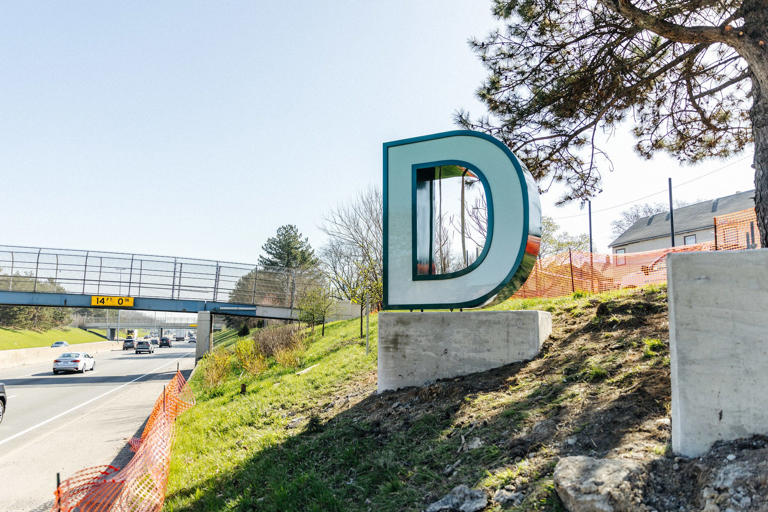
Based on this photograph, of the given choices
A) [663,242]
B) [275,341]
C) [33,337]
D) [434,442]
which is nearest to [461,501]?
[434,442]

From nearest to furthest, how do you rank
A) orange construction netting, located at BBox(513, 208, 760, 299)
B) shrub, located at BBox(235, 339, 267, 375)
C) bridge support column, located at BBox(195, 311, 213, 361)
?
shrub, located at BBox(235, 339, 267, 375)
orange construction netting, located at BBox(513, 208, 760, 299)
bridge support column, located at BBox(195, 311, 213, 361)

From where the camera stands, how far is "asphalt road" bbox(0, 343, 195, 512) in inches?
273

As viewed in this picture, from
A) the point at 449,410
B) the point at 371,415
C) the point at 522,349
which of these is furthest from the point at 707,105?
the point at 371,415

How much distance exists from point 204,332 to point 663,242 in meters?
36.6

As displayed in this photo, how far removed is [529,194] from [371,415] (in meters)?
3.52

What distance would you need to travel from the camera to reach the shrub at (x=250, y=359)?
15.0 meters

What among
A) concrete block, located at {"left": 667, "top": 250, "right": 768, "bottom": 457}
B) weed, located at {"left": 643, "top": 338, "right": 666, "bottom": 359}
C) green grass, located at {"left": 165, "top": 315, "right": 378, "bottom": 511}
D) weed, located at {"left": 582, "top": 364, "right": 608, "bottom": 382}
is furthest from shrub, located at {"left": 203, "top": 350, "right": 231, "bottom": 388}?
concrete block, located at {"left": 667, "top": 250, "right": 768, "bottom": 457}

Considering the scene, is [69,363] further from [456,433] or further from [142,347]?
[456,433]

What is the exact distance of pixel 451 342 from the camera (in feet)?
21.1

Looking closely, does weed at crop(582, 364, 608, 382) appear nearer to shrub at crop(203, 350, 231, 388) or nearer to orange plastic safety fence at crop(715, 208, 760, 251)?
orange plastic safety fence at crop(715, 208, 760, 251)

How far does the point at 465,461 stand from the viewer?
3.91 m

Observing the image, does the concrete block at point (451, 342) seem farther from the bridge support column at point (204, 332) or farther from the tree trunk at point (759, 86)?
the bridge support column at point (204, 332)

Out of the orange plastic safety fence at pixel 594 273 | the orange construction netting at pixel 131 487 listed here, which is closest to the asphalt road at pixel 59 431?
the orange construction netting at pixel 131 487

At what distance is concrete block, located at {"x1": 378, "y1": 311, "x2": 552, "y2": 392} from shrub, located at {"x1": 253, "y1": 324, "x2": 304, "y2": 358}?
35.8ft
